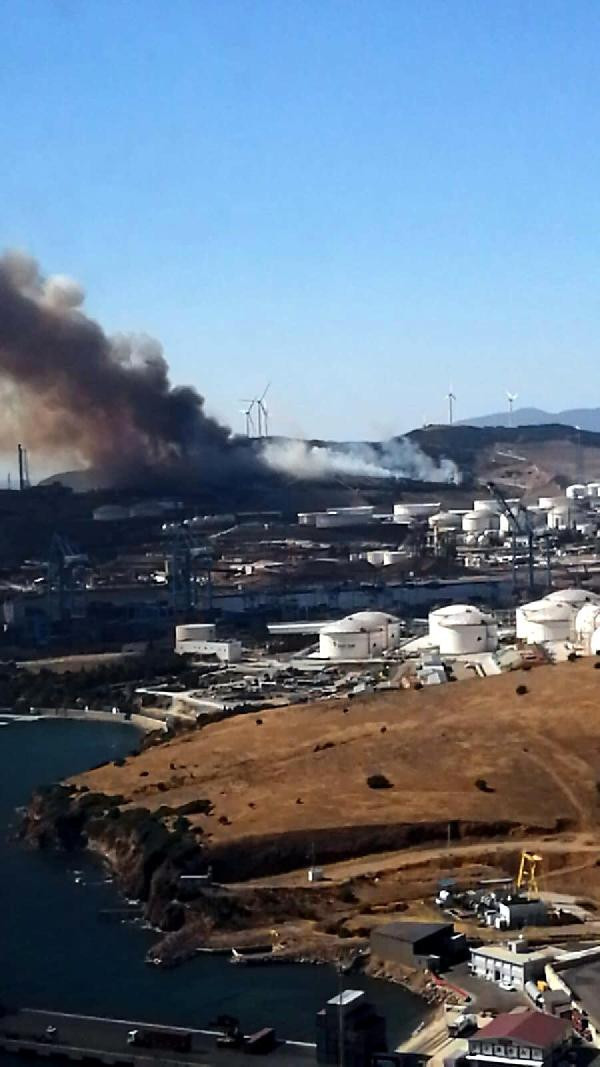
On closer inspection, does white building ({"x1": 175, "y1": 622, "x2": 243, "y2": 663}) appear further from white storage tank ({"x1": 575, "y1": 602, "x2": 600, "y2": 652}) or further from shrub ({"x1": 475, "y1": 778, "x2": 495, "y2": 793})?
shrub ({"x1": 475, "y1": 778, "x2": 495, "y2": 793})

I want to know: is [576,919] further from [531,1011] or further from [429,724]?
[429,724]

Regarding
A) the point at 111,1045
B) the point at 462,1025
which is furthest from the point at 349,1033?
the point at 111,1045

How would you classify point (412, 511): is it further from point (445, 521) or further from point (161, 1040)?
point (161, 1040)

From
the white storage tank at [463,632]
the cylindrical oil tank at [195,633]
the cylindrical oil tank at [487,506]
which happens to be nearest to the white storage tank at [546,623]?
the white storage tank at [463,632]

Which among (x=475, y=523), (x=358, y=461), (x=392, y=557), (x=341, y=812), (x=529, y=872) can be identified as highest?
(x=358, y=461)

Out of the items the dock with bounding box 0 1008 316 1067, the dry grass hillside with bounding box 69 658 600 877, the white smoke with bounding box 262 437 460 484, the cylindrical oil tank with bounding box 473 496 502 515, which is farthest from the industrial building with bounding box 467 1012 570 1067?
the white smoke with bounding box 262 437 460 484

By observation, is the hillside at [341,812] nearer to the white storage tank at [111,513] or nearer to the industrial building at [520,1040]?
the industrial building at [520,1040]
